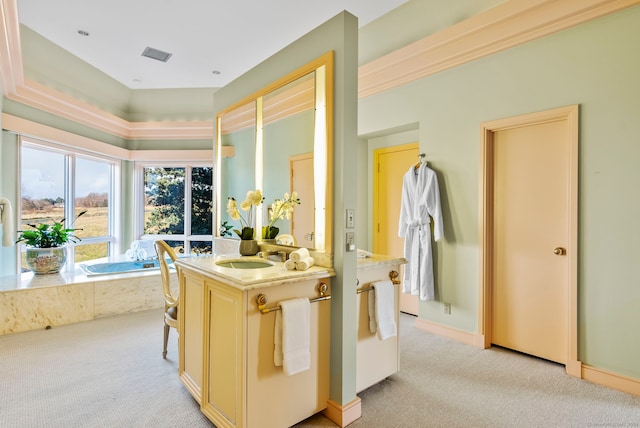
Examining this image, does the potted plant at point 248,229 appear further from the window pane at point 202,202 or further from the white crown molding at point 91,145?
the window pane at point 202,202

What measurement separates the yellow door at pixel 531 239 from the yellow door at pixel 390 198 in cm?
111

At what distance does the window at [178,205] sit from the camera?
6.01 metres

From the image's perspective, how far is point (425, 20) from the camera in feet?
11.6

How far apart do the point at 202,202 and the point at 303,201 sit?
4237 millimetres

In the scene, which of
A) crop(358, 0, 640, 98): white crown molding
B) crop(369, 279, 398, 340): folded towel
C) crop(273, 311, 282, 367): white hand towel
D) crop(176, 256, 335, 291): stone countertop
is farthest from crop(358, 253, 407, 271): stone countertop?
crop(358, 0, 640, 98): white crown molding

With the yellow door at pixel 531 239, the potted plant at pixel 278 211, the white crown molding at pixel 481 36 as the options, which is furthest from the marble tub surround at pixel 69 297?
the yellow door at pixel 531 239

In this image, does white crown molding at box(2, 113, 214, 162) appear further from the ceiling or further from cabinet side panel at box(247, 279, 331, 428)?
cabinet side panel at box(247, 279, 331, 428)

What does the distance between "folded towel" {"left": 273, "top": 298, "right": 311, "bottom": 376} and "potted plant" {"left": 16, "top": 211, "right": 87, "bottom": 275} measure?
3679 mm

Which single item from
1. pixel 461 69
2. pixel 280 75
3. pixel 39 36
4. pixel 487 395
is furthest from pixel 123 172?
pixel 487 395

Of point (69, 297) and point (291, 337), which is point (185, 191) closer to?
point (69, 297)

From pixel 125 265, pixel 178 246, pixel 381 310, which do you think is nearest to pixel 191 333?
pixel 381 310

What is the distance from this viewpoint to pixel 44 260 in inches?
155

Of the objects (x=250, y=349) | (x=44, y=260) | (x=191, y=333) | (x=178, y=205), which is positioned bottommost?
(x=191, y=333)

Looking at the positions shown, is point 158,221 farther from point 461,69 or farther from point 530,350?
point 530,350
